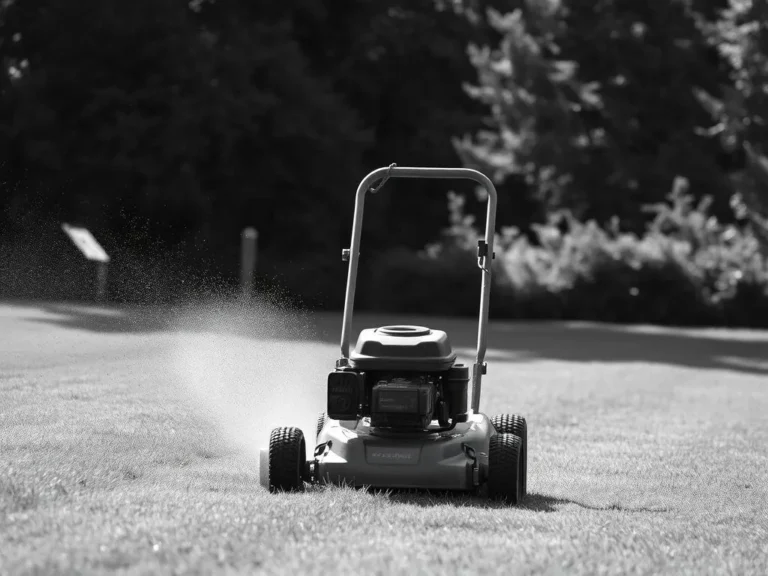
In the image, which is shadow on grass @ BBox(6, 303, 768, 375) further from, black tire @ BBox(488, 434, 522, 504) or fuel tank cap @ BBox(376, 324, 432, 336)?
black tire @ BBox(488, 434, 522, 504)

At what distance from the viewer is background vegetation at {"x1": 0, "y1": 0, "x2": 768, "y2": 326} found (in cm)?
2755

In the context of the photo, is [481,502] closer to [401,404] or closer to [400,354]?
[401,404]

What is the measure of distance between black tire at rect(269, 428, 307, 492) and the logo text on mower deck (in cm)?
39

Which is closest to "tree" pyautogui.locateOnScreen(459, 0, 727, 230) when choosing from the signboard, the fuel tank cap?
the signboard

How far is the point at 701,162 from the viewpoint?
31.2m

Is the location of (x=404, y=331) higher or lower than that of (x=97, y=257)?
lower

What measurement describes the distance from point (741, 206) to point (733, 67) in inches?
204

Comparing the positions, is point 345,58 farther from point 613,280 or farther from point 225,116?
point 613,280

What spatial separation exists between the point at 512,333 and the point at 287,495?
17477 mm

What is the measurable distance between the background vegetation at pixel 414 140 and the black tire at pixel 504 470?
1672 cm

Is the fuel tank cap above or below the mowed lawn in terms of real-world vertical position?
above

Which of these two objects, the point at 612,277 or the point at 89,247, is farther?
the point at 612,277

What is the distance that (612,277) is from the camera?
90.4 feet

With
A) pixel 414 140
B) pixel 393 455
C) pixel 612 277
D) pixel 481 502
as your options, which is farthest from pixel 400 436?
pixel 414 140
